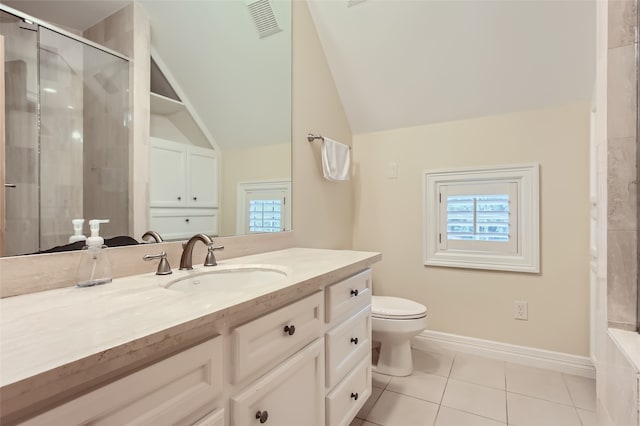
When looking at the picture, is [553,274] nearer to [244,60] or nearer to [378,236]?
[378,236]

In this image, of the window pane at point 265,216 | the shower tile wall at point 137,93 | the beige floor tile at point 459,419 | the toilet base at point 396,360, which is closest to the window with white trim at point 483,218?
the toilet base at point 396,360

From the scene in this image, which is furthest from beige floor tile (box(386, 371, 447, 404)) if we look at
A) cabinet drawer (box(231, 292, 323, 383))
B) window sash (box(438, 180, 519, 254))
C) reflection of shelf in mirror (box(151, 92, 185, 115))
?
reflection of shelf in mirror (box(151, 92, 185, 115))

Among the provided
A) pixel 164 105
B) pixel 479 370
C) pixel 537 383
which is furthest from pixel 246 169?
pixel 537 383

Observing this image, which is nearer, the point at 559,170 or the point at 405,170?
the point at 559,170

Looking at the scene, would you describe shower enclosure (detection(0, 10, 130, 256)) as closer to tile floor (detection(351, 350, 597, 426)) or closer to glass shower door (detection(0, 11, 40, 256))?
glass shower door (detection(0, 11, 40, 256))

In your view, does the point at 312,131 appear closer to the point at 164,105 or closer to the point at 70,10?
the point at 164,105

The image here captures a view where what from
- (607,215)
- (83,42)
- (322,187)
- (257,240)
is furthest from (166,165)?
(607,215)

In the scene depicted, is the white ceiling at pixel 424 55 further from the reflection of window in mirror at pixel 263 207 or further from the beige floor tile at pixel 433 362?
the beige floor tile at pixel 433 362

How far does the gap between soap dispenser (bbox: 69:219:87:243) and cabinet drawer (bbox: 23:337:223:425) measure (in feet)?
2.06

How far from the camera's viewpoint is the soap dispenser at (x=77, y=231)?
3.34 feet

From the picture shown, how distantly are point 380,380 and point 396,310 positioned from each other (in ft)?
1.45

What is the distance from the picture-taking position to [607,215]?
96cm

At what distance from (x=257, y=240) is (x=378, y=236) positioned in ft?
4.13

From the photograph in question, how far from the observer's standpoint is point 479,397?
5.94 feet
